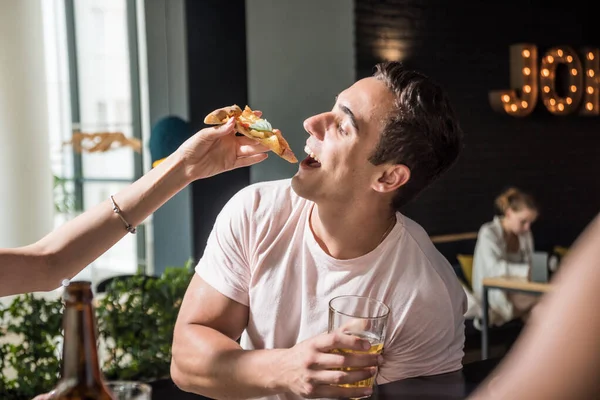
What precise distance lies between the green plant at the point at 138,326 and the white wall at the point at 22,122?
0.97 m

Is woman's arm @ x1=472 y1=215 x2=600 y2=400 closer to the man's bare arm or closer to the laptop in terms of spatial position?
the man's bare arm

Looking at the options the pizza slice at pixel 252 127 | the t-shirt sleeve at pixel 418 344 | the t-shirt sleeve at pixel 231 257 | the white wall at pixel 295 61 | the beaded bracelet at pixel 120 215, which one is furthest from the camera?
the white wall at pixel 295 61

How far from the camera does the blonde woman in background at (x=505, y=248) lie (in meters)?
5.49

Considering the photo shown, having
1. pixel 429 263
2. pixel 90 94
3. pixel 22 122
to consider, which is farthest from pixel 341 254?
pixel 90 94

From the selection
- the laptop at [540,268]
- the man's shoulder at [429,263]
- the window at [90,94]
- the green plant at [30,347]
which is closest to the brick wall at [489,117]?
the laptop at [540,268]

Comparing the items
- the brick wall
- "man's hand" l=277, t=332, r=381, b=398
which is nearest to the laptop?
the brick wall

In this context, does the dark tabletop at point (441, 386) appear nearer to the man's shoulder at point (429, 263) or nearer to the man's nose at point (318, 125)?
the man's shoulder at point (429, 263)

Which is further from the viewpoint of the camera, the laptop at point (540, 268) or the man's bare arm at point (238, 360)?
the laptop at point (540, 268)

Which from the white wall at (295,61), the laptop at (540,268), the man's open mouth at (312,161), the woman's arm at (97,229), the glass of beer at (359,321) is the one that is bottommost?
the laptop at (540,268)

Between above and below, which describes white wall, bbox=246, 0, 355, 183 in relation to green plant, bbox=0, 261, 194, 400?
above

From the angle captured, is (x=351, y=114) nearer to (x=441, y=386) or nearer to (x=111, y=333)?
(x=441, y=386)

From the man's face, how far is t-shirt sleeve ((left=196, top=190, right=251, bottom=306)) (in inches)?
8.2

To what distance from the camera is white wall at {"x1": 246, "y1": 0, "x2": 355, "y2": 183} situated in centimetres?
553

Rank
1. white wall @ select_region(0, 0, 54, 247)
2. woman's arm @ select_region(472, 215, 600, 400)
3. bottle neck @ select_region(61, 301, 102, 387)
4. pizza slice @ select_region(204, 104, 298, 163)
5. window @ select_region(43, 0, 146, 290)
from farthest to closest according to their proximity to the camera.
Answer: window @ select_region(43, 0, 146, 290)
white wall @ select_region(0, 0, 54, 247)
pizza slice @ select_region(204, 104, 298, 163)
bottle neck @ select_region(61, 301, 102, 387)
woman's arm @ select_region(472, 215, 600, 400)
